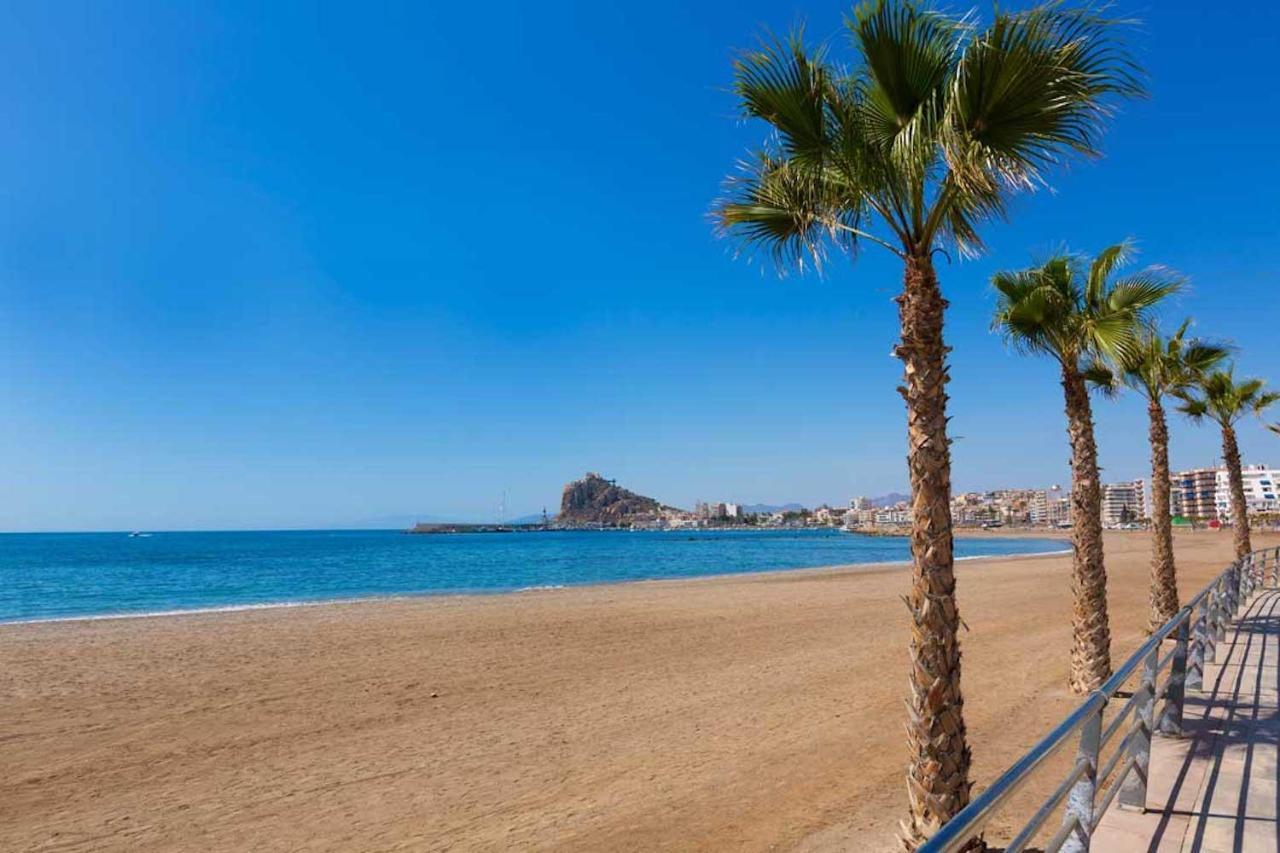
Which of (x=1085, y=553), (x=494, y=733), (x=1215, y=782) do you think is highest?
(x=1085, y=553)

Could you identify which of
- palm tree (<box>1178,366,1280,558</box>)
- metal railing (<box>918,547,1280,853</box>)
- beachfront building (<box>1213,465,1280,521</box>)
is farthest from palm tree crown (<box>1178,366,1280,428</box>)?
beachfront building (<box>1213,465,1280,521</box>)

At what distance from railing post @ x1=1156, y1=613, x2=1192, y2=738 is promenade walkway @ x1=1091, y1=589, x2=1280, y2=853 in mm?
91

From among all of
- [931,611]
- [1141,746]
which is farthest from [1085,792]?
[1141,746]

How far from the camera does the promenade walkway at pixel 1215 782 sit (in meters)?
4.24

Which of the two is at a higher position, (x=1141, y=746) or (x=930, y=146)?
(x=930, y=146)

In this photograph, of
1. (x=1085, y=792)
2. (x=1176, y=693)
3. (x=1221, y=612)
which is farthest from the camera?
(x=1221, y=612)

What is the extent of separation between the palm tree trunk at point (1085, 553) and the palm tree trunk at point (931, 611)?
594 centimetres

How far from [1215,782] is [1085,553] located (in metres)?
5.06

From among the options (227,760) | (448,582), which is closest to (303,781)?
(227,760)

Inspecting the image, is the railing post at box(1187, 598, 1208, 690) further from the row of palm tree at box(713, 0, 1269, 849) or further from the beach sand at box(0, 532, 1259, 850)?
the row of palm tree at box(713, 0, 1269, 849)

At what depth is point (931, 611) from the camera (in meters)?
4.56

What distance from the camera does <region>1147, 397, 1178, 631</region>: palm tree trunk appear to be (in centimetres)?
1311

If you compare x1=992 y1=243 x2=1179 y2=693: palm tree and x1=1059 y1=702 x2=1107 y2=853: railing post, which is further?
x1=992 y1=243 x2=1179 y2=693: palm tree

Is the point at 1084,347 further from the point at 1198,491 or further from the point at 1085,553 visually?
the point at 1198,491
